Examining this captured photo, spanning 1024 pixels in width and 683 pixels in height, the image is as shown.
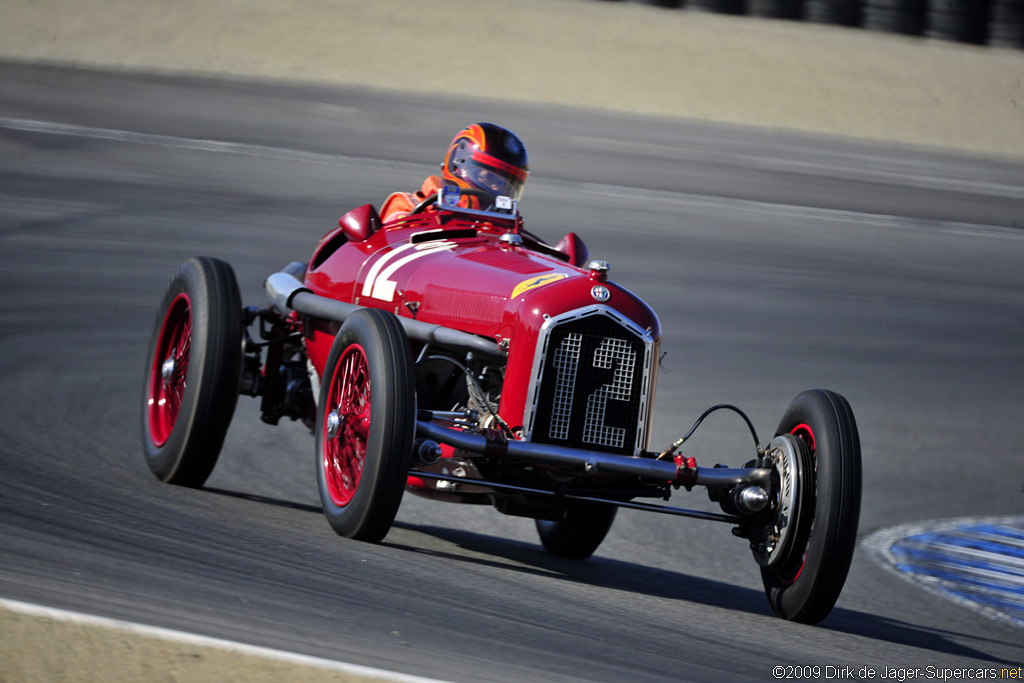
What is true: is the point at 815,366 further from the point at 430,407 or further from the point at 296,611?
the point at 296,611

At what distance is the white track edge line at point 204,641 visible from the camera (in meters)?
3.07

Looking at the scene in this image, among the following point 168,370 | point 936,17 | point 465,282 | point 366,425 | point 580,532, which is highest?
point 936,17

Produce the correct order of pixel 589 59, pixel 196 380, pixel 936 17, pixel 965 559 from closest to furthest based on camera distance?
pixel 196 380 < pixel 965 559 < pixel 589 59 < pixel 936 17

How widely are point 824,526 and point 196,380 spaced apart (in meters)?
2.95

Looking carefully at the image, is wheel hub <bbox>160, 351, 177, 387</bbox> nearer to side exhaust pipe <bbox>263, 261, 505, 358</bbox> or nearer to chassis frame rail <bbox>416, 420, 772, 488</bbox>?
side exhaust pipe <bbox>263, 261, 505, 358</bbox>

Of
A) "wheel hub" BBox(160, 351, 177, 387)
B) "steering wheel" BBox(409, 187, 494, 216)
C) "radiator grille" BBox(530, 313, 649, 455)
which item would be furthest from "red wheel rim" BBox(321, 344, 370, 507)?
"wheel hub" BBox(160, 351, 177, 387)

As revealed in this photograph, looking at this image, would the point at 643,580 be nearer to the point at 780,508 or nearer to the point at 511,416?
the point at 780,508

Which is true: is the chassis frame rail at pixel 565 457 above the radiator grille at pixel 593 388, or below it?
below

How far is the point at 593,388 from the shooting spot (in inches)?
216

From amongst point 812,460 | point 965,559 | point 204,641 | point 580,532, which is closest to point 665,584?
point 580,532

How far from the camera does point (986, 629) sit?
20.8 ft

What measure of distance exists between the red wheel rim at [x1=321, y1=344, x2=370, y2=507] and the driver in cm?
152

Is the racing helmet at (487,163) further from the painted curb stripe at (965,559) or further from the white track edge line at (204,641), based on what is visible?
the white track edge line at (204,641)

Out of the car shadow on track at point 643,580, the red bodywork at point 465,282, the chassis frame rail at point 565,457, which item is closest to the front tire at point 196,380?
the car shadow on track at point 643,580
